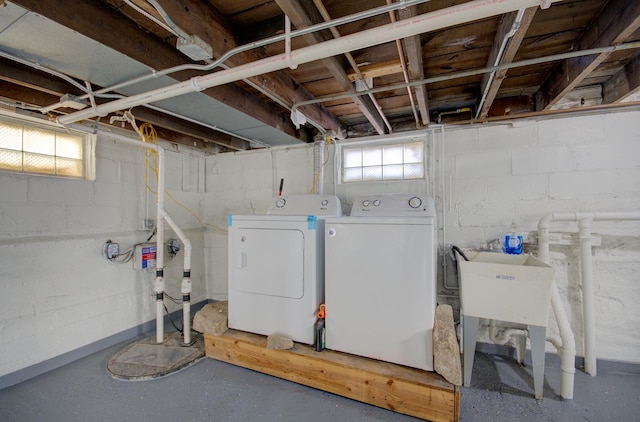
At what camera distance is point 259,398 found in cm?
188

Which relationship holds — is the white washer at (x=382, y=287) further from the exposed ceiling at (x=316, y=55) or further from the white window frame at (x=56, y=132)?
the white window frame at (x=56, y=132)

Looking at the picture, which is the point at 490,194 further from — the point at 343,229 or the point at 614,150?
the point at 343,229

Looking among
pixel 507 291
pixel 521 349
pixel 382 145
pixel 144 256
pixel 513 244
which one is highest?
pixel 382 145

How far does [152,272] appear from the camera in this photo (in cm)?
296

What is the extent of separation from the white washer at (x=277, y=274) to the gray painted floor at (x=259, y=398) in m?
0.41

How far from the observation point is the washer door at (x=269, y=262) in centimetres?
210

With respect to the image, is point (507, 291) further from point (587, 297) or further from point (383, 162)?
point (383, 162)

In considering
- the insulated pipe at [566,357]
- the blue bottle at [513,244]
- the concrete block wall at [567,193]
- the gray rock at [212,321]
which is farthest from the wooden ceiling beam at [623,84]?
the gray rock at [212,321]

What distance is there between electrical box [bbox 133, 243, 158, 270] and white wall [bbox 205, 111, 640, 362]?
227 cm

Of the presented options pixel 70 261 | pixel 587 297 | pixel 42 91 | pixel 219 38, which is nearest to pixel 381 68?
pixel 219 38

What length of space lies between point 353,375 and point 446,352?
614 mm

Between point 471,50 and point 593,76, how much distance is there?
1114 mm

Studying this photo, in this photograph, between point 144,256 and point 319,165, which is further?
point 319,165

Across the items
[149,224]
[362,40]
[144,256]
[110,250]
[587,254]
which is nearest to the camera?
[362,40]
